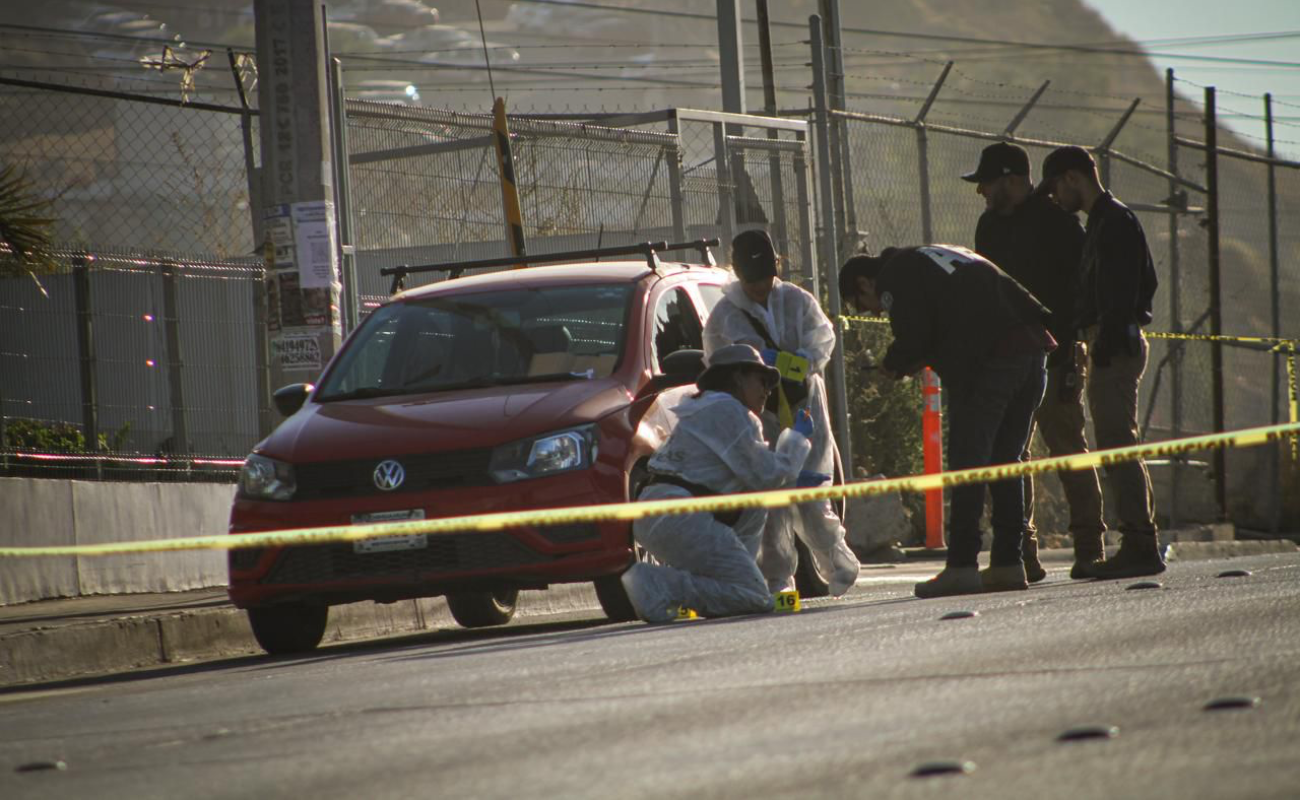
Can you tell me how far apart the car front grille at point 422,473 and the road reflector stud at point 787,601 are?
4.60 feet

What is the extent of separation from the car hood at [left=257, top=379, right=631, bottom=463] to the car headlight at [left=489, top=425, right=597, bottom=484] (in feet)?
0.14

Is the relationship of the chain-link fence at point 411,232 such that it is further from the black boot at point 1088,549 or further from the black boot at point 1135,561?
the black boot at point 1135,561

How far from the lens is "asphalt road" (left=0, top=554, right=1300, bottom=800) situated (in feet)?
13.5

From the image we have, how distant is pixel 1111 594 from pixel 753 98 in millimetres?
119698

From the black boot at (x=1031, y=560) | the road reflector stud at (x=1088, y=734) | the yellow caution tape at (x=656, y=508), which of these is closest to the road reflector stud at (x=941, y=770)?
the road reflector stud at (x=1088, y=734)

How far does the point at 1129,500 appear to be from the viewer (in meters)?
10.2

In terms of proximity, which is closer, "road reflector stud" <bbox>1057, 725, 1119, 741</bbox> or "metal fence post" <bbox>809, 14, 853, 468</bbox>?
"road reflector stud" <bbox>1057, 725, 1119, 741</bbox>

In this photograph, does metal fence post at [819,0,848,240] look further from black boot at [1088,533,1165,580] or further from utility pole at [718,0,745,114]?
black boot at [1088,533,1165,580]

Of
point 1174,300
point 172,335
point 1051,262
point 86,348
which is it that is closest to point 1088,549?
point 1051,262

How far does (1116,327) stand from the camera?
1004cm

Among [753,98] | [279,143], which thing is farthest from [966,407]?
[753,98]

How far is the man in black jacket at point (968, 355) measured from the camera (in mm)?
9602

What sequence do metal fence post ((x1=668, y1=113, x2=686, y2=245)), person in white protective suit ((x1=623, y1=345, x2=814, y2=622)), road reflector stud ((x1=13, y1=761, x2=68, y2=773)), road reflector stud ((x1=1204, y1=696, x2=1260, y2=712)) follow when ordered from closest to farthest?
road reflector stud ((x1=1204, y1=696, x2=1260, y2=712))
road reflector stud ((x1=13, y1=761, x2=68, y2=773))
person in white protective suit ((x1=623, y1=345, x2=814, y2=622))
metal fence post ((x1=668, y1=113, x2=686, y2=245))

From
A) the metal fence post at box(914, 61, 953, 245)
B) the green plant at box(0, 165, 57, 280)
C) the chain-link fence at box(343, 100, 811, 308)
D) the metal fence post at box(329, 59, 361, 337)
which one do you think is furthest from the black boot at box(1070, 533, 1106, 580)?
the metal fence post at box(914, 61, 953, 245)
